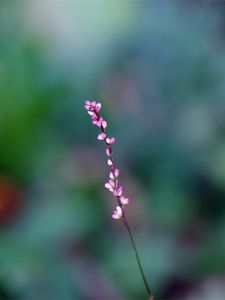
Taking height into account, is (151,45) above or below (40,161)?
above

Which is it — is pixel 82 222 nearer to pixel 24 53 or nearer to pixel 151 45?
pixel 24 53

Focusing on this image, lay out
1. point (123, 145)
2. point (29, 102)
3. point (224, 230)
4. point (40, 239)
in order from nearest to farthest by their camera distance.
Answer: point (40, 239)
point (224, 230)
point (29, 102)
point (123, 145)

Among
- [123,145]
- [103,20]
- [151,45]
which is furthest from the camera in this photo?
[103,20]

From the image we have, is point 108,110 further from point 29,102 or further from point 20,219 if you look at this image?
point 20,219

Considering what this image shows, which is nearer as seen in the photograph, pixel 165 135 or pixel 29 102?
pixel 29 102

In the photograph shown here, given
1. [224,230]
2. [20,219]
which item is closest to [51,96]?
[20,219]

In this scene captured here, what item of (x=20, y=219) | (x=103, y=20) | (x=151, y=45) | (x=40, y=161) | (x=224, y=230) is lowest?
(x=224, y=230)
